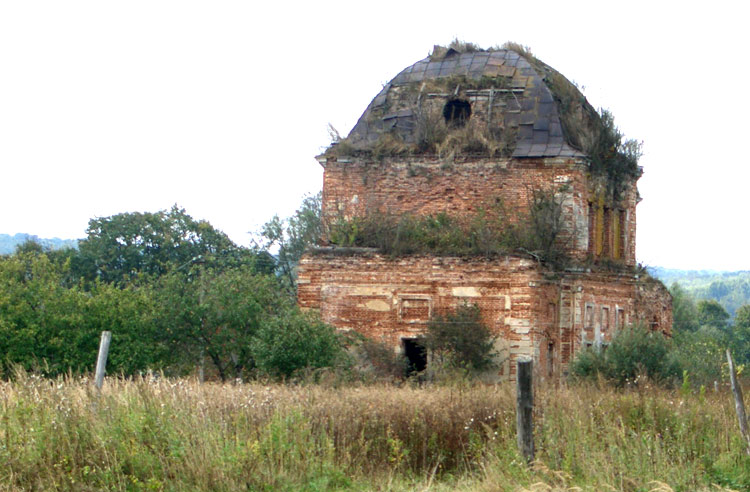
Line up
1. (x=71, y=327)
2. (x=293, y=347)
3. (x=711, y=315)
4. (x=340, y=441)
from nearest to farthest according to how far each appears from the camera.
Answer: (x=340, y=441) < (x=293, y=347) < (x=71, y=327) < (x=711, y=315)

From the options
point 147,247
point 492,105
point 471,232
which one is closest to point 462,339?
point 471,232

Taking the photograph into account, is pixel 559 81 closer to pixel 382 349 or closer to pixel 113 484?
pixel 382 349

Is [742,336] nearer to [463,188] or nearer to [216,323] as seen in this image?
[463,188]

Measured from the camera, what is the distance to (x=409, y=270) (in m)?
24.8

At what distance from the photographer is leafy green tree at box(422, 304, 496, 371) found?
23.5 metres

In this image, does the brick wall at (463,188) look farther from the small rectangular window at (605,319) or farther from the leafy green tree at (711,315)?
the leafy green tree at (711,315)

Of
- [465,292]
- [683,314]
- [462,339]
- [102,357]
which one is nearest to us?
[102,357]

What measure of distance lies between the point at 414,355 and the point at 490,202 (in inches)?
173

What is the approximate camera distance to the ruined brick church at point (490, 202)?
24406 mm

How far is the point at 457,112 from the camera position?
27.5 m

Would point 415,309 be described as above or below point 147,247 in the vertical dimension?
below

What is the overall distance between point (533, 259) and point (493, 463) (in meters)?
12.6

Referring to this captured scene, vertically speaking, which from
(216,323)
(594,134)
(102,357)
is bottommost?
(102,357)

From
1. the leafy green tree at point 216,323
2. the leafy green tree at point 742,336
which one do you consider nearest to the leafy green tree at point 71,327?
the leafy green tree at point 216,323
